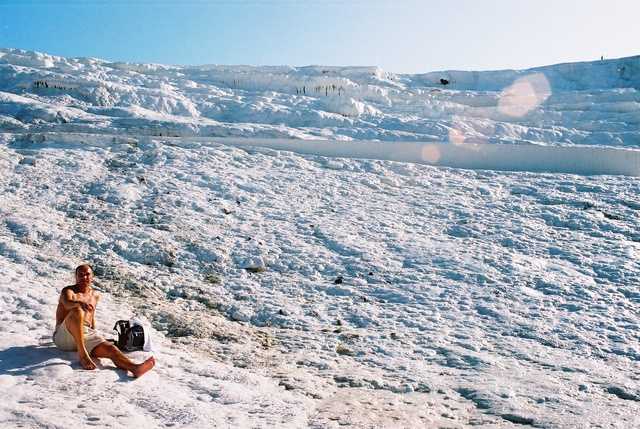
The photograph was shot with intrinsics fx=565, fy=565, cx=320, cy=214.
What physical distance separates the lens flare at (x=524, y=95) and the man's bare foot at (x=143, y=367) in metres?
20.2

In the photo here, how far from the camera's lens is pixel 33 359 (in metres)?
5.14

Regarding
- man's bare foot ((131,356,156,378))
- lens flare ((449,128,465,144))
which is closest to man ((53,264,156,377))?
man's bare foot ((131,356,156,378))

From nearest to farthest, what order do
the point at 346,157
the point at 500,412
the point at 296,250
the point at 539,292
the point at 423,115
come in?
the point at 500,412 < the point at 539,292 < the point at 296,250 < the point at 346,157 < the point at 423,115

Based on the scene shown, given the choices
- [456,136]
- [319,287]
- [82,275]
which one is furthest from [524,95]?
[82,275]

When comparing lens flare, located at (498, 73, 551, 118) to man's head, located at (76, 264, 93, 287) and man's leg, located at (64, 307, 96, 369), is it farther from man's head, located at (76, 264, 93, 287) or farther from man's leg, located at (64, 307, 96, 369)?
man's leg, located at (64, 307, 96, 369)

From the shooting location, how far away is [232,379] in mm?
5691

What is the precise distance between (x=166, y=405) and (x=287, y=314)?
3023 millimetres

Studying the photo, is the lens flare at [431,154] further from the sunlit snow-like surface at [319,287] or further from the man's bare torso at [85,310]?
the man's bare torso at [85,310]

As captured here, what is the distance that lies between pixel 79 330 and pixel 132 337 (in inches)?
23.6

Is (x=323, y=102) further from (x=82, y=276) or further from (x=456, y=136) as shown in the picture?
(x=82, y=276)

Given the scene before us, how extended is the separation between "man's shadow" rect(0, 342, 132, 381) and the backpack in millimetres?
400

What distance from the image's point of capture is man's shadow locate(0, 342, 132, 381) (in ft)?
16.2

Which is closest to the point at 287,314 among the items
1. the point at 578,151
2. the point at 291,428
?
the point at 291,428

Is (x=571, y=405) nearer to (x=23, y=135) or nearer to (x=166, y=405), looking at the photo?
(x=166, y=405)
